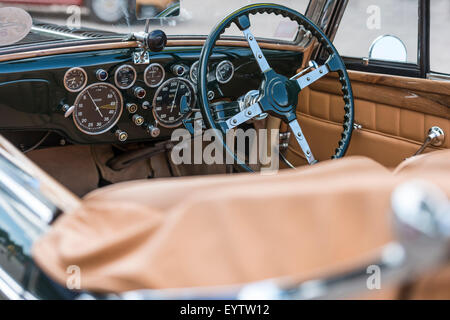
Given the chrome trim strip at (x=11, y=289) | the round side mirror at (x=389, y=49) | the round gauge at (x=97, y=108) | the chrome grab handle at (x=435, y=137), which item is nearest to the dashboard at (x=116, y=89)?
the round gauge at (x=97, y=108)

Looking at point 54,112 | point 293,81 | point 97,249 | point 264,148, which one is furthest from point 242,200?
point 264,148

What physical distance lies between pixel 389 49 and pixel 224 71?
0.71 m

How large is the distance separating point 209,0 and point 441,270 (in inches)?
77.7

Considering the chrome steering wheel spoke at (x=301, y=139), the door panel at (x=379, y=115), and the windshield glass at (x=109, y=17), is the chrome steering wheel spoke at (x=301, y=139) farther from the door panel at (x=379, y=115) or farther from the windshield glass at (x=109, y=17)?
the windshield glass at (x=109, y=17)

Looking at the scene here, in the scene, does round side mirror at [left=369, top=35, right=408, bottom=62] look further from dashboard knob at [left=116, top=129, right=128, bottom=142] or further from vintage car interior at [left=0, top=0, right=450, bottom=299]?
dashboard knob at [left=116, top=129, right=128, bottom=142]

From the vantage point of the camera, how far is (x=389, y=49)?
2383 millimetres

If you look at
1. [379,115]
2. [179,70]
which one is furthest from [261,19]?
[379,115]

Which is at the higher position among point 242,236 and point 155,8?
point 155,8

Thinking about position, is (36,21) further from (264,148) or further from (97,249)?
(97,249)

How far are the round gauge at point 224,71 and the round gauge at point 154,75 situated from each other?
247 millimetres

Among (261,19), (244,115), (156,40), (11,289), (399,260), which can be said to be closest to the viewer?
(399,260)

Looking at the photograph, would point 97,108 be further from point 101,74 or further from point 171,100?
point 171,100

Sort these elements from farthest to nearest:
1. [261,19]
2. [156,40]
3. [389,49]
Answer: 1. [261,19]
2. [389,49]
3. [156,40]

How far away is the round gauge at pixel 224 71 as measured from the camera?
95.5 inches
